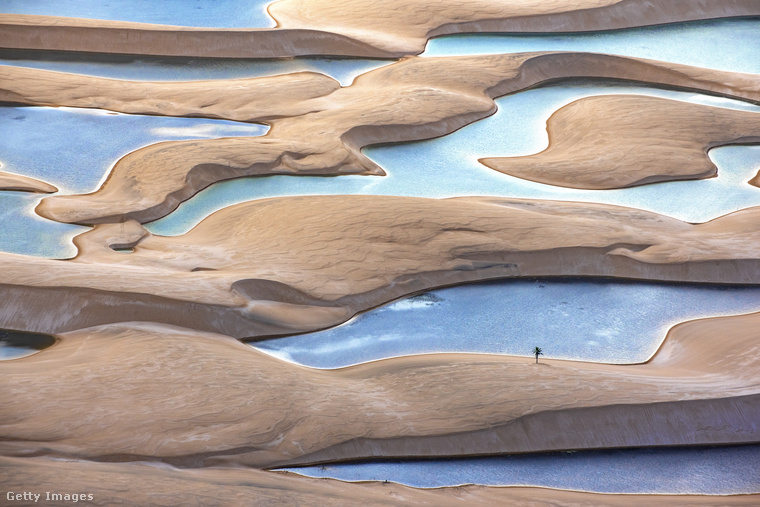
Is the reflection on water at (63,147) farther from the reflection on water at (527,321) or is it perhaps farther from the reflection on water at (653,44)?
the reflection on water at (653,44)

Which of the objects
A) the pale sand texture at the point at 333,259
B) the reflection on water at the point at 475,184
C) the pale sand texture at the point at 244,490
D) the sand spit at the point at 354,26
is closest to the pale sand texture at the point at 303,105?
the reflection on water at the point at 475,184

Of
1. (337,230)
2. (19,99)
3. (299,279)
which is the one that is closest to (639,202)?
(337,230)

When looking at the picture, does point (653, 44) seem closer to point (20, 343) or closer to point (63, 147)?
point (63, 147)

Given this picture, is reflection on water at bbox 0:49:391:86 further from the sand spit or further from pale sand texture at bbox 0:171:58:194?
pale sand texture at bbox 0:171:58:194

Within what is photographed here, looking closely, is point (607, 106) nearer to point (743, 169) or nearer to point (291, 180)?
point (743, 169)

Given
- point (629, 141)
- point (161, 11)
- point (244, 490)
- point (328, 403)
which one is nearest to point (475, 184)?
point (629, 141)

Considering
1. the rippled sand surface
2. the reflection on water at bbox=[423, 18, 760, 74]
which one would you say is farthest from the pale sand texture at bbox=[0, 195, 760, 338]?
the reflection on water at bbox=[423, 18, 760, 74]
